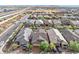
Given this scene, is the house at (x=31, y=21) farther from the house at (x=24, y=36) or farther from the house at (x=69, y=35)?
the house at (x=69, y=35)

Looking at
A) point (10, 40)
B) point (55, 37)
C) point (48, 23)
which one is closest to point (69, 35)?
point (55, 37)

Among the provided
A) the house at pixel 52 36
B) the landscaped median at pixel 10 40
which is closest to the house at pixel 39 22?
the house at pixel 52 36

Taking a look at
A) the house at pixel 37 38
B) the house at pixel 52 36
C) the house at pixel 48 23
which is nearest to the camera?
the house at pixel 37 38

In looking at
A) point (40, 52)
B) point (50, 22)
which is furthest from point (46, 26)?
point (40, 52)

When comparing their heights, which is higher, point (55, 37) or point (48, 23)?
point (48, 23)

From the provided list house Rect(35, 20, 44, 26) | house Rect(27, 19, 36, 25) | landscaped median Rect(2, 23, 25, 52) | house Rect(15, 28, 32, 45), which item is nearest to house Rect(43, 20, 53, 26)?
house Rect(35, 20, 44, 26)

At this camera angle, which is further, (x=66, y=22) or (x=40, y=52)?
(x=66, y=22)

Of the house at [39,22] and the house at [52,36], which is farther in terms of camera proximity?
the house at [39,22]

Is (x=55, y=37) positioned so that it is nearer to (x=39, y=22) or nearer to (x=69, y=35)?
(x=69, y=35)
